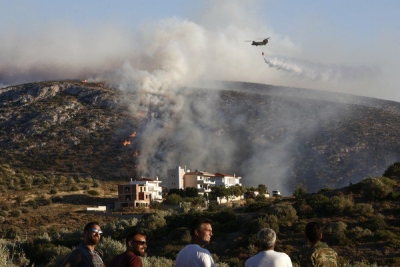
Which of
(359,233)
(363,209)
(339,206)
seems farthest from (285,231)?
(363,209)

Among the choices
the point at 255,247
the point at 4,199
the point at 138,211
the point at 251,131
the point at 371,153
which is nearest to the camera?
the point at 255,247

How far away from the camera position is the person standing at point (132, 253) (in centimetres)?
1168

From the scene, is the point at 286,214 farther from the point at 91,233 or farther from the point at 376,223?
the point at 91,233

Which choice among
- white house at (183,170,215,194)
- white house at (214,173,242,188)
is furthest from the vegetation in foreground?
white house at (183,170,215,194)

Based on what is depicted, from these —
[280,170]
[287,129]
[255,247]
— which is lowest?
[255,247]

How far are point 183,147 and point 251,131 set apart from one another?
12.6 metres

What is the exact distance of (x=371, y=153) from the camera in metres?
113

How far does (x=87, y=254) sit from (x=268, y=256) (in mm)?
2843

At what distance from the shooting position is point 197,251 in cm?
Result: 1142

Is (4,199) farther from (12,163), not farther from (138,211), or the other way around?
(12,163)

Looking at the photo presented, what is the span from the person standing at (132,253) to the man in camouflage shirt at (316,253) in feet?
8.61

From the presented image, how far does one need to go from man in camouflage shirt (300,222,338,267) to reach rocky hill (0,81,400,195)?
91.1 metres

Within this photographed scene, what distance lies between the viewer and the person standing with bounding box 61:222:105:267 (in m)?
11.8

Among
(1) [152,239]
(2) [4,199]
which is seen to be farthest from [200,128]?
(1) [152,239]
